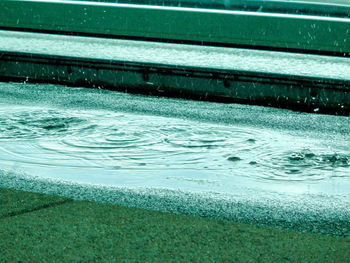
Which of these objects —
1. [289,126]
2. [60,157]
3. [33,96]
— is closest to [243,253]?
[60,157]

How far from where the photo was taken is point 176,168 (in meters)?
5.80

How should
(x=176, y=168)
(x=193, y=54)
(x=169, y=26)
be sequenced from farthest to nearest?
1. (x=169, y=26)
2. (x=193, y=54)
3. (x=176, y=168)

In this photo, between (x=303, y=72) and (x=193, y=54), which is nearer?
(x=303, y=72)

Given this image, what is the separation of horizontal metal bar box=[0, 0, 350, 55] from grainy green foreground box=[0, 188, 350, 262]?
8181 millimetres

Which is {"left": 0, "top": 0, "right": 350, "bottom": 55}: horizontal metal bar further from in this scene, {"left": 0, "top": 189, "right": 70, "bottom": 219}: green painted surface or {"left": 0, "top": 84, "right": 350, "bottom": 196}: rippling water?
{"left": 0, "top": 189, "right": 70, "bottom": 219}: green painted surface

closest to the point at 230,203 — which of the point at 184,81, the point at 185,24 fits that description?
the point at 184,81

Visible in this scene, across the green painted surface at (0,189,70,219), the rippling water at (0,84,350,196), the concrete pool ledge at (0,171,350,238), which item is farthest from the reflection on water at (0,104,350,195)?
the green painted surface at (0,189,70,219)

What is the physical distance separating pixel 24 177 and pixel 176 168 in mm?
1113

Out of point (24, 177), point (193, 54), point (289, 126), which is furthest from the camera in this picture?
point (193, 54)

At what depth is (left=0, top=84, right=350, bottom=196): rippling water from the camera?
5531 millimetres

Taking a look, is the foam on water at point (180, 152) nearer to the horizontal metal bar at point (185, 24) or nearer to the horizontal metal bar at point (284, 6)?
the horizontal metal bar at point (185, 24)

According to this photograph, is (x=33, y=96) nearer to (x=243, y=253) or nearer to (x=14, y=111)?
(x=14, y=111)

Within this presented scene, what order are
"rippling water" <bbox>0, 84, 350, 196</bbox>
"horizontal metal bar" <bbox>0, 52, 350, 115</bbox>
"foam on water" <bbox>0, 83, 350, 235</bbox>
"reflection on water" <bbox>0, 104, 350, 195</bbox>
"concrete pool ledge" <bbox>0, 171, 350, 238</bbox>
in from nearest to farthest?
"concrete pool ledge" <bbox>0, 171, 350, 238</bbox>, "foam on water" <bbox>0, 83, 350, 235</bbox>, "rippling water" <bbox>0, 84, 350, 196</bbox>, "reflection on water" <bbox>0, 104, 350, 195</bbox>, "horizontal metal bar" <bbox>0, 52, 350, 115</bbox>

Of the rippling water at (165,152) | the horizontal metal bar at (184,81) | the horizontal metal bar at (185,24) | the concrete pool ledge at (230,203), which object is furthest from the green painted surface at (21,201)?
the horizontal metal bar at (185,24)
